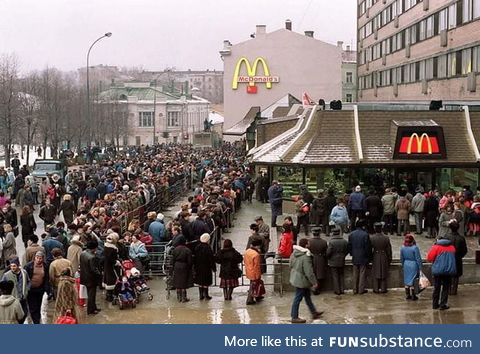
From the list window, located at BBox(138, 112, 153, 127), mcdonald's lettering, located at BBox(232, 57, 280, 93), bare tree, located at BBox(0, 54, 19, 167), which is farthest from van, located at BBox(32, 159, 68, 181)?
window, located at BBox(138, 112, 153, 127)

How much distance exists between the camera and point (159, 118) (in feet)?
364

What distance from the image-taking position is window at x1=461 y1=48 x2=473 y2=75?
3909 cm

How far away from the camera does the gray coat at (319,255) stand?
49.6ft

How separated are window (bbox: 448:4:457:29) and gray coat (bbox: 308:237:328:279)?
97.5 ft

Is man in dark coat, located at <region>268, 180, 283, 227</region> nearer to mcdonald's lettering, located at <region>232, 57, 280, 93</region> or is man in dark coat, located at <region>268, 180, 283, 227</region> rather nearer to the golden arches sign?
the golden arches sign

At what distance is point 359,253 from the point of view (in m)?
15.1

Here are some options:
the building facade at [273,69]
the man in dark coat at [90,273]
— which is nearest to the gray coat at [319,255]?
the man in dark coat at [90,273]

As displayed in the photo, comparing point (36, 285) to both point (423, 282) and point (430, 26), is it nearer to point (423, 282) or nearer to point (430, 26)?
point (423, 282)

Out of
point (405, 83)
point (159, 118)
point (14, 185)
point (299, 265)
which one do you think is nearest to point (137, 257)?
point (299, 265)

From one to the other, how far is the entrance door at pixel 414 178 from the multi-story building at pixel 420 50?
1479 centimetres

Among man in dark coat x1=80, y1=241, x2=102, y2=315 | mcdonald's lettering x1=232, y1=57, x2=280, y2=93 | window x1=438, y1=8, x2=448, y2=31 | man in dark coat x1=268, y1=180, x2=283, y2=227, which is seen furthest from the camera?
mcdonald's lettering x1=232, y1=57, x2=280, y2=93

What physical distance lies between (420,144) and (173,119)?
91.1 meters

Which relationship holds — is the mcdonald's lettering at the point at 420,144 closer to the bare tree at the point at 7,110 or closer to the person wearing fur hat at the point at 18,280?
the person wearing fur hat at the point at 18,280
